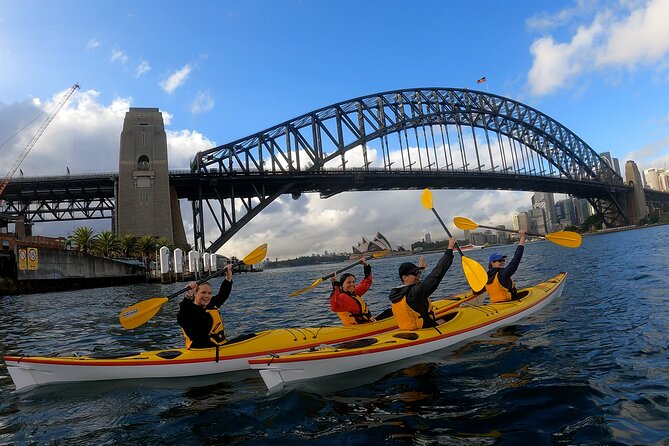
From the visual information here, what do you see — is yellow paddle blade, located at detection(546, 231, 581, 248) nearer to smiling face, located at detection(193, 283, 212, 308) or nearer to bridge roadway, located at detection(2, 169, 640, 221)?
smiling face, located at detection(193, 283, 212, 308)

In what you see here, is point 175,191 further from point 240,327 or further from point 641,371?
point 641,371

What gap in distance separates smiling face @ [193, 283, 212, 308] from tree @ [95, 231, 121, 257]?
45.0 meters

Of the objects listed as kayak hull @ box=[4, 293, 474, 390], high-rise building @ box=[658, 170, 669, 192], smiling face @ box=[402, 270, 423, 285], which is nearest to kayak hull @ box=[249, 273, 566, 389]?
smiling face @ box=[402, 270, 423, 285]

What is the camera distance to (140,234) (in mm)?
51250

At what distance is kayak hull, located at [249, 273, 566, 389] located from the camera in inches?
212

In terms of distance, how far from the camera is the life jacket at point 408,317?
6766 mm

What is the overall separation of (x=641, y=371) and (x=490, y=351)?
2.15 m

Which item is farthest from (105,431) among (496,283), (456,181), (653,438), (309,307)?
(456,181)

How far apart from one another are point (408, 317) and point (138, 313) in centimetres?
471

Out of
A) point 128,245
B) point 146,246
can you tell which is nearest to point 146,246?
point 146,246

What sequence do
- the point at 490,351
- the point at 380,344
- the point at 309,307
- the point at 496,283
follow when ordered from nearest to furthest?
the point at 380,344
the point at 490,351
the point at 496,283
the point at 309,307

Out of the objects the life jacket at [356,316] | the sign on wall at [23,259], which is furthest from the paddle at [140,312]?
the sign on wall at [23,259]

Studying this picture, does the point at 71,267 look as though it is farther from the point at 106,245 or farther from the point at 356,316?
the point at 356,316

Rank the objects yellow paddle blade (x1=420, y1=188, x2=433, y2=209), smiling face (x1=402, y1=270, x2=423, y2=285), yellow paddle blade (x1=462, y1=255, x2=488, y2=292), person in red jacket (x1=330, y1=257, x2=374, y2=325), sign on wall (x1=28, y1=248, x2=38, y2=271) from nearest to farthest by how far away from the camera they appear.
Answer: smiling face (x1=402, y1=270, x2=423, y2=285), yellow paddle blade (x1=462, y1=255, x2=488, y2=292), person in red jacket (x1=330, y1=257, x2=374, y2=325), yellow paddle blade (x1=420, y1=188, x2=433, y2=209), sign on wall (x1=28, y1=248, x2=38, y2=271)
